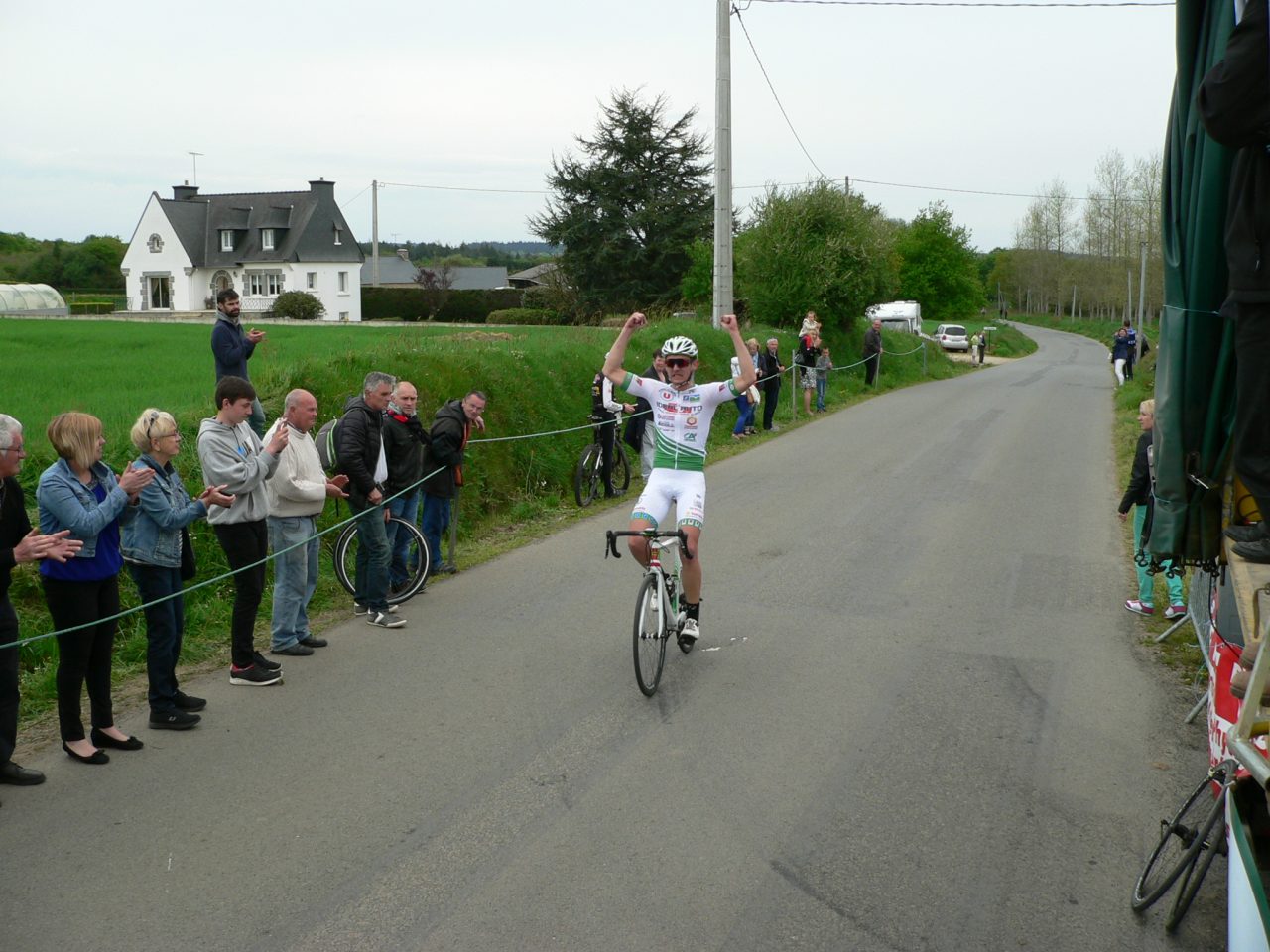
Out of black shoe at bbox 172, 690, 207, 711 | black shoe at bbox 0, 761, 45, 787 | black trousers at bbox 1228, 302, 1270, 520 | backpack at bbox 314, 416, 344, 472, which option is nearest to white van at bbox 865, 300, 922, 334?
backpack at bbox 314, 416, 344, 472

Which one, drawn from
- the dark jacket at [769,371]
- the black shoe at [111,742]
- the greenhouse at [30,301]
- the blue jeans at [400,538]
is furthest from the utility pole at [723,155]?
the greenhouse at [30,301]

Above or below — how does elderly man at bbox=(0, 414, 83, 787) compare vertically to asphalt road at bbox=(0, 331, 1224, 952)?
above

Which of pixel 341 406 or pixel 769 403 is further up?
pixel 341 406

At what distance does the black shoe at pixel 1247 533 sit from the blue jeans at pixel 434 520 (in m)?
7.65

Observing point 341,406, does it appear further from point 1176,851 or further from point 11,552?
point 1176,851

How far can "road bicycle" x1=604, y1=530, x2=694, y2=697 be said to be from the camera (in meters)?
7.20

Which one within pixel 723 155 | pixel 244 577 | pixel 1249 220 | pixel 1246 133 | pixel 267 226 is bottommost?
pixel 244 577

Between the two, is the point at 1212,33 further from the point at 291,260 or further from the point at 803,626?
the point at 291,260

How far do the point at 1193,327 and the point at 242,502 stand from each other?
5.69 metres

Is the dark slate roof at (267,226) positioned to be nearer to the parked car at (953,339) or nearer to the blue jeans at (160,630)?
the parked car at (953,339)

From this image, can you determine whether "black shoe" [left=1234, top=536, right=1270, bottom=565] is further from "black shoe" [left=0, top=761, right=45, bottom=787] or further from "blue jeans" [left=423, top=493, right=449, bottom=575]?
"blue jeans" [left=423, top=493, right=449, bottom=575]

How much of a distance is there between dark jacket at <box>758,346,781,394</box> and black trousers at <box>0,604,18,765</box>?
17660 millimetres

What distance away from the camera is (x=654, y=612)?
7.39 metres

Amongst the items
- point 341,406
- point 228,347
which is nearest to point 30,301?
point 341,406
